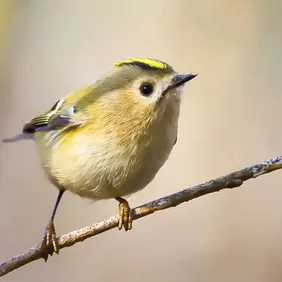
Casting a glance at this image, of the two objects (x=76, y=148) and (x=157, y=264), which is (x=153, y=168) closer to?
(x=76, y=148)

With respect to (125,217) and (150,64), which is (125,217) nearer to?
(125,217)

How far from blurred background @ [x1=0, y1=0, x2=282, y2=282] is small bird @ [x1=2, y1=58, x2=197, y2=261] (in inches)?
33.0

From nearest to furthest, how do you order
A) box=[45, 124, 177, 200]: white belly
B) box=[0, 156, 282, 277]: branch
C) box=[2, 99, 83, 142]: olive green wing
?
box=[0, 156, 282, 277]: branch < box=[45, 124, 177, 200]: white belly < box=[2, 99, 83, 142]: olive green wing

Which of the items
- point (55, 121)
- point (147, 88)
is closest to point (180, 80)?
point (147, 88)

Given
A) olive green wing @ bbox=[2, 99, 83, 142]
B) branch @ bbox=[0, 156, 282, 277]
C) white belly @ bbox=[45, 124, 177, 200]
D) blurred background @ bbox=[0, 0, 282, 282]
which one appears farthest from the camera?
blurred background @ bbox=[0, 0, 282, 282]

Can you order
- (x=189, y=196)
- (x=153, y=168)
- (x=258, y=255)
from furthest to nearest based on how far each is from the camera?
(x=258, y=255), (x=153, y=168), (x=189, y=196)

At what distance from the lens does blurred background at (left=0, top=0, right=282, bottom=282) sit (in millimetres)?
1846

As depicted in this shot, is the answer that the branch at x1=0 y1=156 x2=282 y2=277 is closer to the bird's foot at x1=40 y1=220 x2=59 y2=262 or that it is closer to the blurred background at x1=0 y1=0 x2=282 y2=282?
the bird's foot at x1=40 y1=220 x2=59 y2=262

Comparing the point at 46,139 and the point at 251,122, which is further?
the point at 251,122

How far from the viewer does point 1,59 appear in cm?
213

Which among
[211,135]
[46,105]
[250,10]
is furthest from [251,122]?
[46,105]

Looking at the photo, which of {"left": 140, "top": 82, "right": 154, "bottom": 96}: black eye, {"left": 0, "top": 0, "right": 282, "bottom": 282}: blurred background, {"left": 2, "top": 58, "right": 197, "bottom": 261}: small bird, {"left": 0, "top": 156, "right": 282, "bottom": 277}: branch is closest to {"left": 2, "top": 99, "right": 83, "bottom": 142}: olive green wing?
{"left": 2, "top": 58, "right": 197, "bottom": 261}: small bird

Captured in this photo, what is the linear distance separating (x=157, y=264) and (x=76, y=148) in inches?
38.4

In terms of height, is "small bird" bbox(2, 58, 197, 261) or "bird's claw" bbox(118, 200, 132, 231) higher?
"small bird" bbox(2, 58, 197, 261)
